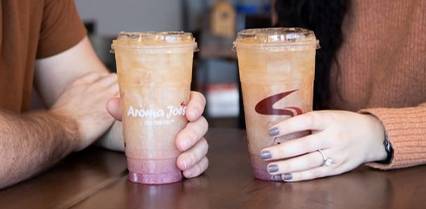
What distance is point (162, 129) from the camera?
89cm

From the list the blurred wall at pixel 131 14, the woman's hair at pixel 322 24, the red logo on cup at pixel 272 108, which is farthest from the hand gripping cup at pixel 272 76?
the blurred wall at pixel 131 14

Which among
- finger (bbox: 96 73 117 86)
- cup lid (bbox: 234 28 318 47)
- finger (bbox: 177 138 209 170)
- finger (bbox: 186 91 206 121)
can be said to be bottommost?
finger (bbox: 177 138 209 170)

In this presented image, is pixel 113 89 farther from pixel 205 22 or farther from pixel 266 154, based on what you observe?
pixel 205 22

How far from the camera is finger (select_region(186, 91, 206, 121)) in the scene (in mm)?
917

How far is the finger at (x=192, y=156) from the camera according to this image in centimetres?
92

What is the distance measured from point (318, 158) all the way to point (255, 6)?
15.7 feet

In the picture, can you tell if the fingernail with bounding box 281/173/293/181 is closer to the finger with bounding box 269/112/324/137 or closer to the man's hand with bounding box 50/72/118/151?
the finger with bounding box 269/112/324/137

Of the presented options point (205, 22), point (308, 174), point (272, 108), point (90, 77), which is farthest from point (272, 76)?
point (205, 22)

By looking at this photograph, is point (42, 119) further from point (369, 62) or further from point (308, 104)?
point (369, 62)

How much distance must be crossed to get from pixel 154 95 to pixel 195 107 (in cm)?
8

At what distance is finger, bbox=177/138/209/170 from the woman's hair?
21.4 inches

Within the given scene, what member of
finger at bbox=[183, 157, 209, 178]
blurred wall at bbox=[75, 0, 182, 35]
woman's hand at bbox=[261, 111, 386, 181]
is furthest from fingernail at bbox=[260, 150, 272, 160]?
blurred wall at bbox=[75, 0, 182, 35]

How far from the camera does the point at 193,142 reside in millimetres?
923

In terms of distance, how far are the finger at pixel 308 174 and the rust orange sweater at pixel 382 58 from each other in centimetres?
48
